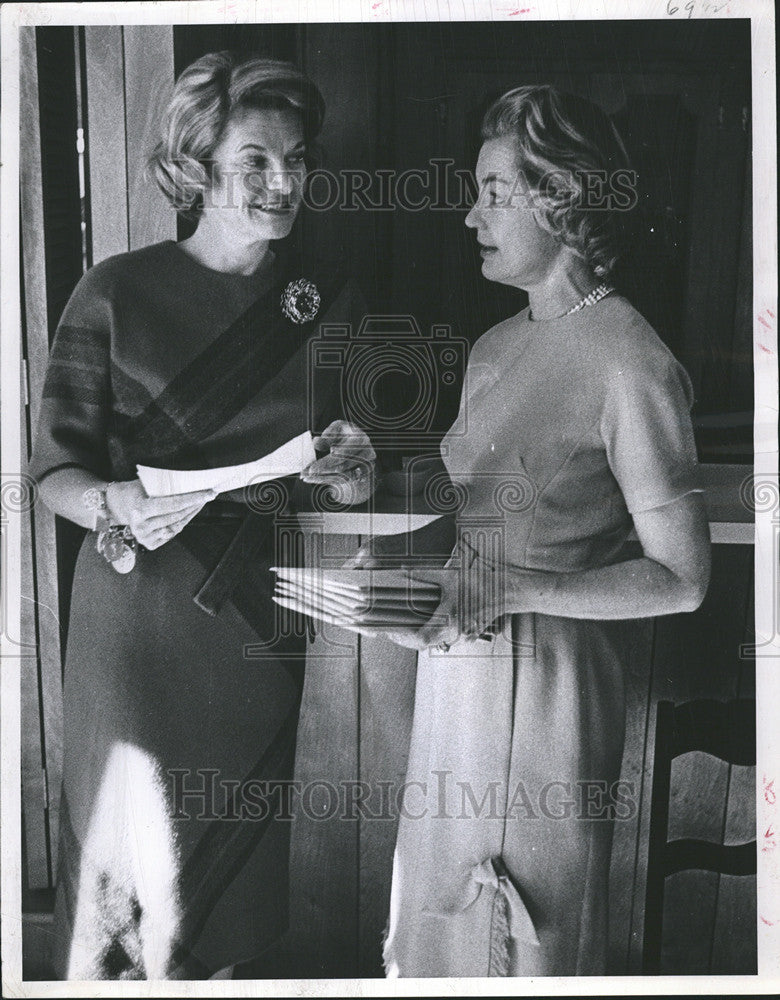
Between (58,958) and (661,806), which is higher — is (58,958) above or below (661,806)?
below

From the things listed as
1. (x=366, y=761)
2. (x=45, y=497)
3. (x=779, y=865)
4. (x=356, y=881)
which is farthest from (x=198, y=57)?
(x=779, y=865)

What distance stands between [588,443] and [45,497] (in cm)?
66

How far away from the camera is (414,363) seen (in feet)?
4.12

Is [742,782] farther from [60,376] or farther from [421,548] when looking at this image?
[60,376]

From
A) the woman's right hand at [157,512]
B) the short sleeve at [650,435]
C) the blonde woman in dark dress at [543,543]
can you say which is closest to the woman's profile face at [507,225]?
the blonde woman in dark dress at [543,543]

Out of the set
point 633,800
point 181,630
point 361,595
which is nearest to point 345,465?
point 361,595

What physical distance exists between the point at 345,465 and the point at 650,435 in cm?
37

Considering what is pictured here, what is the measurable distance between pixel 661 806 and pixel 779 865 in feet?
0.58

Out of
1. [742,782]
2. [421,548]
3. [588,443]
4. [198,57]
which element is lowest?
[742,782]

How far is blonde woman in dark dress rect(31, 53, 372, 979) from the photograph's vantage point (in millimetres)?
1248

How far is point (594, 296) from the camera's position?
1253 millimetres

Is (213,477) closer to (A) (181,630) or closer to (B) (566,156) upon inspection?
(A) (181,630)

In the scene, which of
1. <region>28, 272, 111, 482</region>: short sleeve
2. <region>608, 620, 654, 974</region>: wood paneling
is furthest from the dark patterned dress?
<region>608, 620, 654, 974</region>: wood paneling

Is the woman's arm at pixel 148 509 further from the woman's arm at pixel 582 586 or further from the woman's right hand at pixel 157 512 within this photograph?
the woman's arm at pixel 582 586
